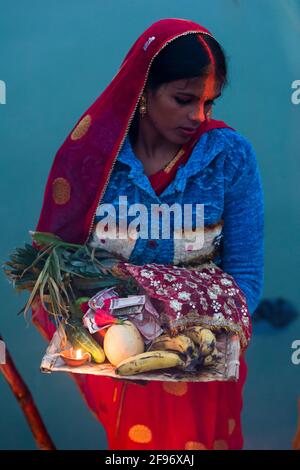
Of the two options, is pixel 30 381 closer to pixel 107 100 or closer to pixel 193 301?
pixel 193 301

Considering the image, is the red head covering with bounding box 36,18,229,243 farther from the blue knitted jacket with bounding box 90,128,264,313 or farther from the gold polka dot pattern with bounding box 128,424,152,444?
the gold polka dot pattern with bounding box 128,424,152,444

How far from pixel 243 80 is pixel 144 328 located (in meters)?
0.94

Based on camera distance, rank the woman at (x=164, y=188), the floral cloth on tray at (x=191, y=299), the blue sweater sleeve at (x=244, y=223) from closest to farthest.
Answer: the floral cloth on tray at (x=191, y=299), the woman at (x=164, y=188), the blue sweater sleeve at (x=244, y=223)

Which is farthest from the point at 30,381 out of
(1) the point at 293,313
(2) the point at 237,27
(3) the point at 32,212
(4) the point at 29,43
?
(2) the point at 237,27

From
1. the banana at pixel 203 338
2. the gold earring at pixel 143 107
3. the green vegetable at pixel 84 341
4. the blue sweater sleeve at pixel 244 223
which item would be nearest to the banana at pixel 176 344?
the banana at pixel 203 338

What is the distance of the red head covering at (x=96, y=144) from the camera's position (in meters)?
2.24

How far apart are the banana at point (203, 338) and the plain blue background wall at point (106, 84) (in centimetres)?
55

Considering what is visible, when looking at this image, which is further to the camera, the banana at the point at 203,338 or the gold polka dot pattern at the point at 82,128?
the gold polka dot pattern at the point at 82,128

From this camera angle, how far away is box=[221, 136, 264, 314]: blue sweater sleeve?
2406 mm

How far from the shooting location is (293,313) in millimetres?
2627

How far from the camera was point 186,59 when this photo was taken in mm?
2172

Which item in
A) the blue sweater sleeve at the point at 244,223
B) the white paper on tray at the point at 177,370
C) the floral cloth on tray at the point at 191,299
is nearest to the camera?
the white paper on tray at the point at 177,370

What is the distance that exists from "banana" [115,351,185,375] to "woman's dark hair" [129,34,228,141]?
33.1 inches

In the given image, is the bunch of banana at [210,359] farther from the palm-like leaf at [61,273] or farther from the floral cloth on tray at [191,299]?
the palm-like leaf at [61,273]
